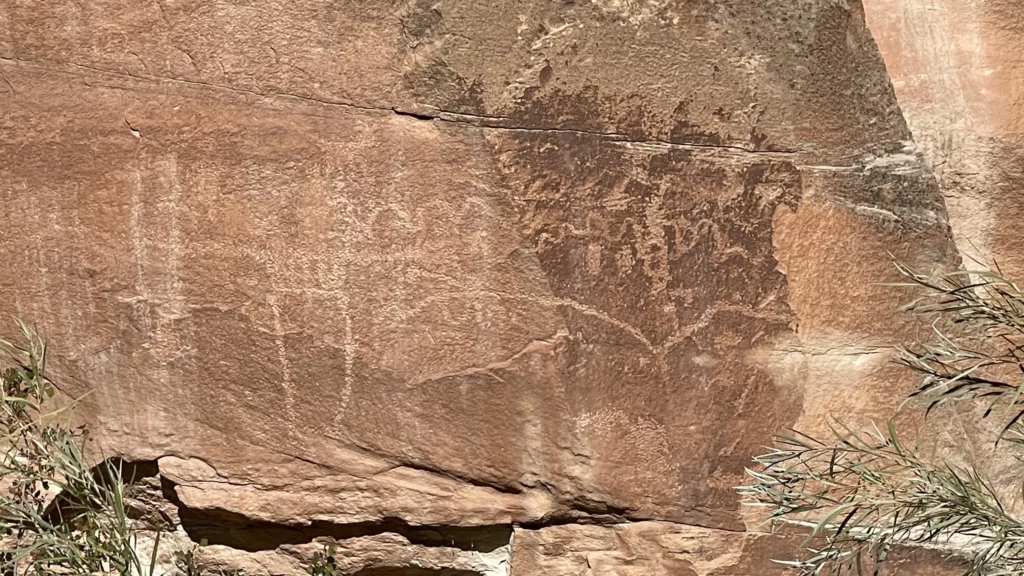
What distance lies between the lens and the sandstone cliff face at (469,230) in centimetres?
211

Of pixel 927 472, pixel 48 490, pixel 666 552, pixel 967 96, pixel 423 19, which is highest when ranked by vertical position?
pixel 423 19

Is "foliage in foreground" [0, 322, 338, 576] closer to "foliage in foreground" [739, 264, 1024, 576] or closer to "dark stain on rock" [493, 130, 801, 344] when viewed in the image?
"dark stain on rock" [493, 130, 801, 344]

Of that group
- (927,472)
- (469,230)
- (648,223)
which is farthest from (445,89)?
(927,472)

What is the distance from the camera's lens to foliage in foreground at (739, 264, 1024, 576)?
1947mm

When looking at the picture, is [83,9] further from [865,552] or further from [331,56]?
[865,552]

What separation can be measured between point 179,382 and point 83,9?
0.80 meters

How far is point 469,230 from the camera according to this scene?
7.08ft

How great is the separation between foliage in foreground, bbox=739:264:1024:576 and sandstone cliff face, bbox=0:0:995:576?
89 mm

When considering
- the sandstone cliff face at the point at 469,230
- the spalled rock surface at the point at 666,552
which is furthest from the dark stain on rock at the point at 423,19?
the spalled rock surface at the point at 666,552

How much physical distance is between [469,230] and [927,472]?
1.02m

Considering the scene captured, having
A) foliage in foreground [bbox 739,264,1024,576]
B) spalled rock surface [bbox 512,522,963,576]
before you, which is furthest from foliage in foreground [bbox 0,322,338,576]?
foliage in foreground [bbox 739,264,1024,576]

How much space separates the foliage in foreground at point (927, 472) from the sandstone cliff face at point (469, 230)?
0.09 m

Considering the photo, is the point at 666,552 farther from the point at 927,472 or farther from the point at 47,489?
the point at 47,489

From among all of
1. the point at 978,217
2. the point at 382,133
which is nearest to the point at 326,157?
the point at 382,133
